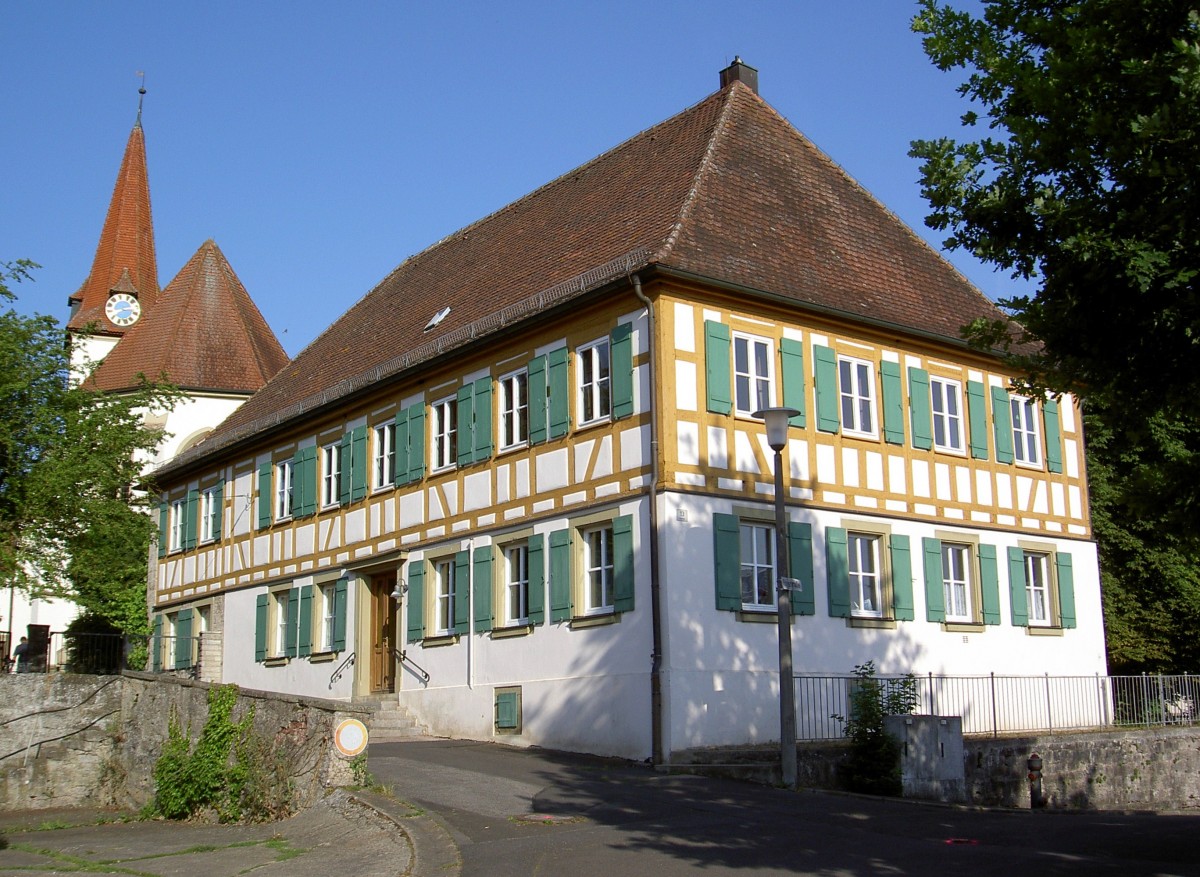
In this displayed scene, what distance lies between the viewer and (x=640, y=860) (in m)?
10.8

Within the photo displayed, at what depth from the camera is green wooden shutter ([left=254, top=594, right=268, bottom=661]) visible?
2720cm

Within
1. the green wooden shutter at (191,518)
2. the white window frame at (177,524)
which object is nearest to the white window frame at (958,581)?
the green wooden shutter at (191,518)

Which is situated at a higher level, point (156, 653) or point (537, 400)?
point (537, 400)

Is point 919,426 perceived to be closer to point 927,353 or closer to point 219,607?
point 927,353

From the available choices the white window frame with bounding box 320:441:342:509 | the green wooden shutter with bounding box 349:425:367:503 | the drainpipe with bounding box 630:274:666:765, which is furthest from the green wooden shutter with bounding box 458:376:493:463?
the white window frame with bounding box 320:441:342:509

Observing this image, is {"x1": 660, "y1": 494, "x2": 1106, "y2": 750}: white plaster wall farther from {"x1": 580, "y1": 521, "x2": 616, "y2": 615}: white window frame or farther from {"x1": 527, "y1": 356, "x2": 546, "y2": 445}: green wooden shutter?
{"x1": 527, "y1": 356, "x2": 546, "y2": 445}: green wooden shutter

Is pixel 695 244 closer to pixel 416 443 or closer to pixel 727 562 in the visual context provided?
pixel 727 562

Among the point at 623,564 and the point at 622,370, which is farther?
the point at 622,370

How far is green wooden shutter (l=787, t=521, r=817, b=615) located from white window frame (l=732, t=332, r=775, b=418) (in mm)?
1697

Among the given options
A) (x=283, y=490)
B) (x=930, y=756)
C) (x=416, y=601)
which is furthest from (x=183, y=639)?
(x=930, y=756)

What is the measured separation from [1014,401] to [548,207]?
899 centimetres

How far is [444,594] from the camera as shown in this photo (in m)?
22.2

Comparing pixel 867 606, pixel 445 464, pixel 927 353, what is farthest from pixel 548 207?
pixel 867 606

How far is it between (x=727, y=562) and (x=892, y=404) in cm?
444
